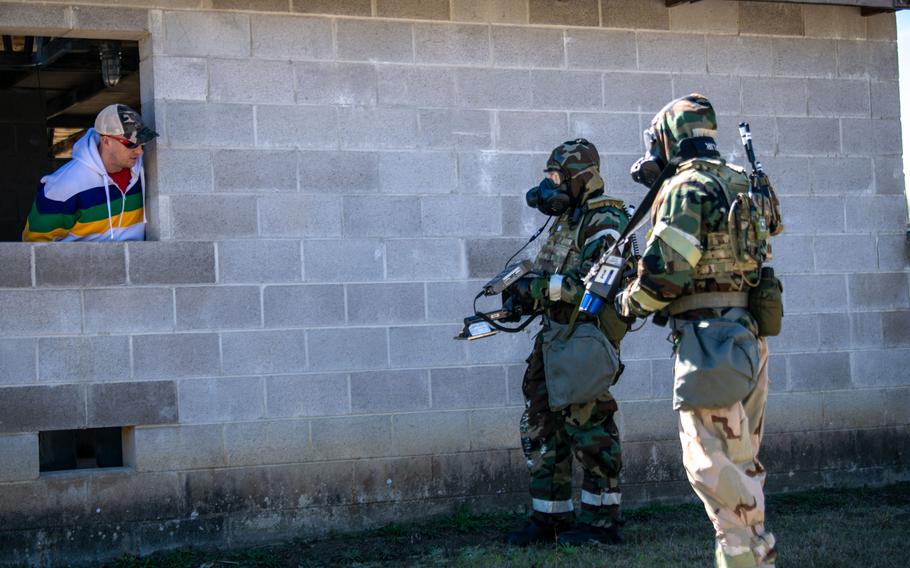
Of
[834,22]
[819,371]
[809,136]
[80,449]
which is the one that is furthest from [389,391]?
[834,22]

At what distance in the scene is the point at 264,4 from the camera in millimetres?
6977

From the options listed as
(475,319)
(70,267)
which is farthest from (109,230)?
(475,319)

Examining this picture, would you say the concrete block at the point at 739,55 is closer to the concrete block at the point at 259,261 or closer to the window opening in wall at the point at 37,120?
the concrete block at the point at 259,261

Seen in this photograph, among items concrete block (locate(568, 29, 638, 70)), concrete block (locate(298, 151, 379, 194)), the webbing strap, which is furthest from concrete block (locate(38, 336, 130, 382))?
concrete block (locate(568, 29, 638, 70))

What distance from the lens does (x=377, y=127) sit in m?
7.20

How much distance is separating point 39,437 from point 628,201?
3715 mm

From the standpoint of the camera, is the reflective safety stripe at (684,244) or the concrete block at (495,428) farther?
the concrete block at (495,428)

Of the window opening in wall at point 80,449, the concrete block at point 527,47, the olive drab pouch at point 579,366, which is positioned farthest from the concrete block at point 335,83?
the window opening in wall at point 80,449

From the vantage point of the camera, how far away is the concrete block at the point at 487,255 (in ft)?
24.2

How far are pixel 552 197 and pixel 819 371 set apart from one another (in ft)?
9.02

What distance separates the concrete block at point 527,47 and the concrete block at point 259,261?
1717 mm

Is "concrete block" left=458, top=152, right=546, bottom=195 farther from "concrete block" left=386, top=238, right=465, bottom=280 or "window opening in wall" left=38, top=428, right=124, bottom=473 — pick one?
"window opening in wall" left=38, top=428, right=124, bottom=473

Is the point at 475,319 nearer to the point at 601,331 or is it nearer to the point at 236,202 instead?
the point at 601,331

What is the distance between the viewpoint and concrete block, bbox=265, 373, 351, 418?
6.91 meters
